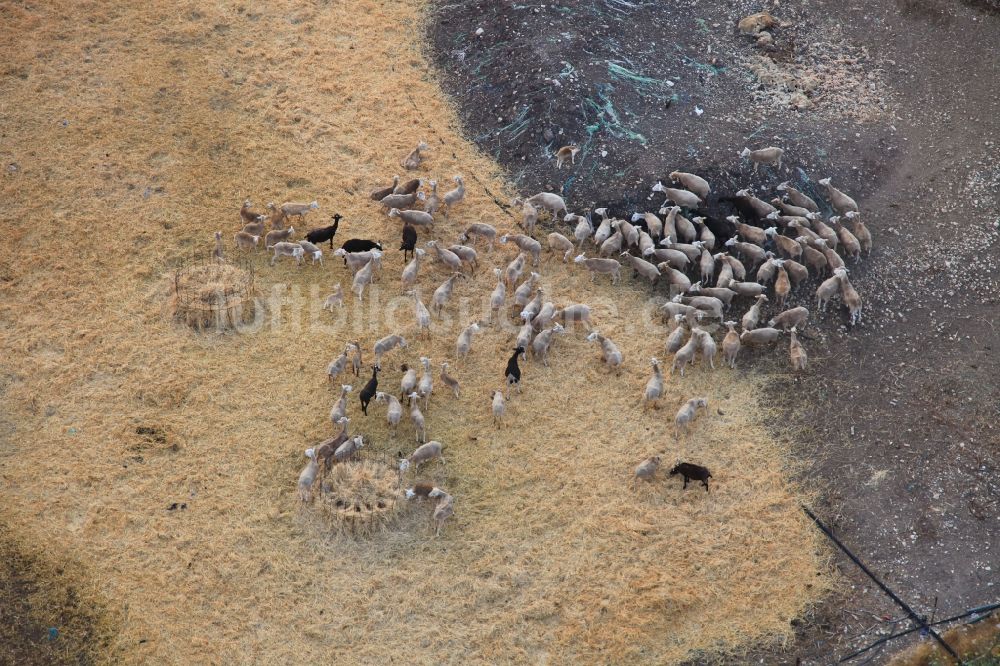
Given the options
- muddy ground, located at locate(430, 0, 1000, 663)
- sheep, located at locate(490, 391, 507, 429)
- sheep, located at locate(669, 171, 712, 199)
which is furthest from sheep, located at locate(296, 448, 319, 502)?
sheep, located at locate(669, 171, 712, 199)

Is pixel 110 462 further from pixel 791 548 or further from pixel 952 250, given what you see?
pixel 952 250

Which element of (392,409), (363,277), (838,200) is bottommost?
(392,409)

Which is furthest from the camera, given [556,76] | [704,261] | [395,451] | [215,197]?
[556,76]

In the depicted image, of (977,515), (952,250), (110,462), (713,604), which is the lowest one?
(110,462)

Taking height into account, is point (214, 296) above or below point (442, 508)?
below

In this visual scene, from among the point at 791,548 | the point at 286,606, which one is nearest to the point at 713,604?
the point at 791,548

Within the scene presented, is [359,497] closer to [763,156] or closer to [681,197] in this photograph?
[681,197]

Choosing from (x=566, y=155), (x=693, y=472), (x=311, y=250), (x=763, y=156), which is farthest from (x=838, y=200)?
(x=311, y=250)
